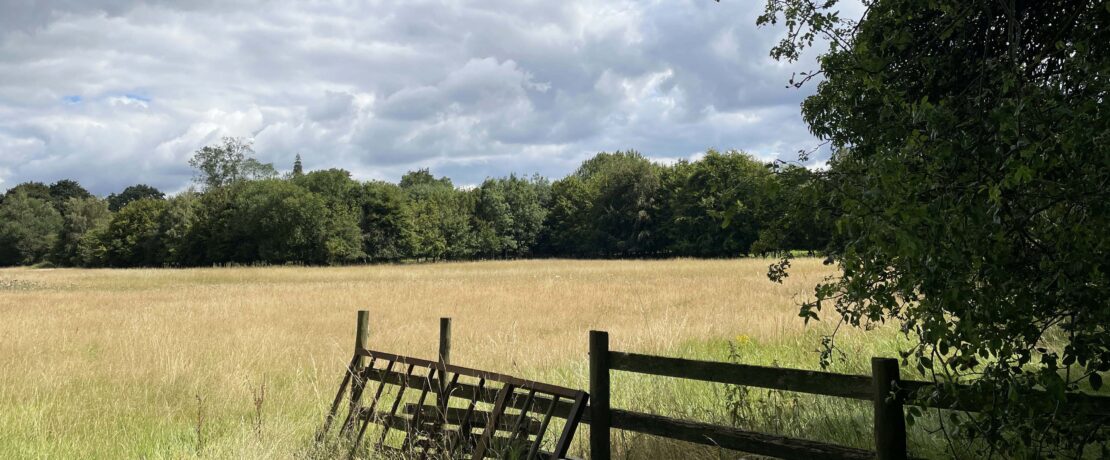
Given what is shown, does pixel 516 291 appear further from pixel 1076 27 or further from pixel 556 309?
pixel 1076 27

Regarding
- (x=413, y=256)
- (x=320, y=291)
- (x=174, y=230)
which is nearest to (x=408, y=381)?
(x=320, y=291)

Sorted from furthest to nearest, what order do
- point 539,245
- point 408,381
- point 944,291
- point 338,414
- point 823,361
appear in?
point 539,245 → point 338,414 → point 408,381 → point 823,361 → point 944,291

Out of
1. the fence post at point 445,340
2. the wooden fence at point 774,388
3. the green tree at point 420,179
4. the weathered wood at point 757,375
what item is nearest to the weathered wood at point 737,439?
the wooden fence at point 774,388

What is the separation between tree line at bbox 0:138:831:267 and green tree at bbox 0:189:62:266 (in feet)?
0.66

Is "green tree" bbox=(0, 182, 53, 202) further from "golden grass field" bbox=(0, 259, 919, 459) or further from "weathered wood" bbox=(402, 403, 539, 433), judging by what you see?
"weathered wood" bbox=(402, 403, 539, 433)

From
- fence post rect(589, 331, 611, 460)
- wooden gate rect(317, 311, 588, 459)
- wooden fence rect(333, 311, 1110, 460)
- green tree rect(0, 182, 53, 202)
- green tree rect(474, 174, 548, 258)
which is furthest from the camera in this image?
green tree rect(0, 182, 53, 202)

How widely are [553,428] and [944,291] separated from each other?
5.42 meters

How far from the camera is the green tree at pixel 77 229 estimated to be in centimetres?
9531

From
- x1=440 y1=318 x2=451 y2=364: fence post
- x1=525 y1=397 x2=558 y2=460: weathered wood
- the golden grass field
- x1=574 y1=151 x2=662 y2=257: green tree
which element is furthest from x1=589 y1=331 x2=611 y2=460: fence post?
x1=574 y1=151 x2=662 y2=257: green tree

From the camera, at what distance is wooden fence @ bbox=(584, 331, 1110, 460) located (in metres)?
4.29

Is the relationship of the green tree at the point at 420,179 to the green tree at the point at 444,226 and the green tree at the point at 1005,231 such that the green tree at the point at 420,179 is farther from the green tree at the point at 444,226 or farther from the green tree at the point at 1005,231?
the green tree at the point at 1005,231

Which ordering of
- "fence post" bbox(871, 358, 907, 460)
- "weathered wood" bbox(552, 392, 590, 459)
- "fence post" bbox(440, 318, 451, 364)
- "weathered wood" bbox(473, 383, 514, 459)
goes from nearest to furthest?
"fence post" bbox(871, 358, 907, 460), "weathered wood" bbox(552, 392, 590, 459), "weathered wood" bbox(473, 383, 514, 459), "fence post" bbox(440, 318, 451, 364)

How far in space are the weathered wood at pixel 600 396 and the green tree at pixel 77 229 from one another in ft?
344

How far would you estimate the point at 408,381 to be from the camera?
7484 millimetres
